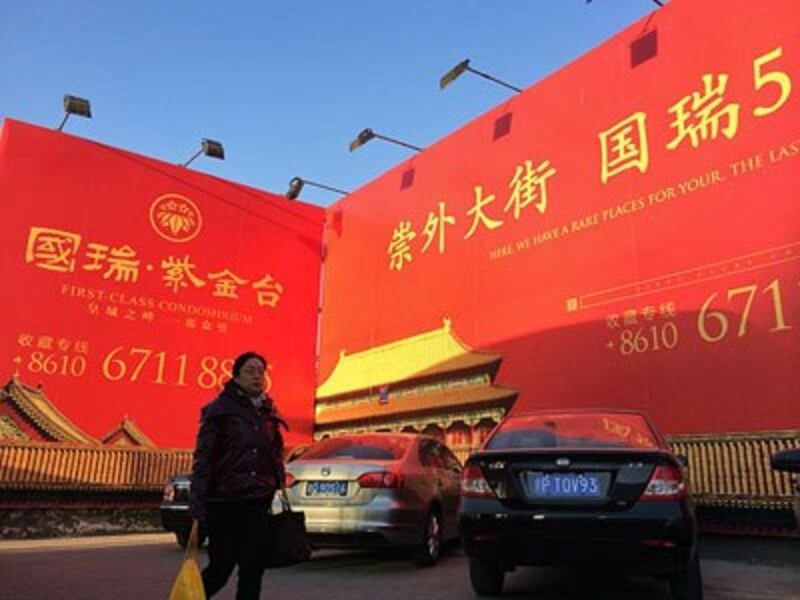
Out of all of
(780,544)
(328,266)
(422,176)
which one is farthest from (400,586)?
(328,266)

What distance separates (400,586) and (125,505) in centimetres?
780

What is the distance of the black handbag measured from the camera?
3.60 meters

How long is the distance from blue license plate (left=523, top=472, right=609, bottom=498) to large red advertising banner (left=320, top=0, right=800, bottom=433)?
16.2 feet

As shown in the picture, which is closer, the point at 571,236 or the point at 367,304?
the point at 571,236

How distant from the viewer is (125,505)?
38.6 feet

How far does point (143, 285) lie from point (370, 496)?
1072 centimetres

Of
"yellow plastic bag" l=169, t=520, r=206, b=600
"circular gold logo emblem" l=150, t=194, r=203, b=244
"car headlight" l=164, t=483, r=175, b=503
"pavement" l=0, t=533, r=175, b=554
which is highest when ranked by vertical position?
"circular gold logo emblem" l=150, t=194, r=203, b=244

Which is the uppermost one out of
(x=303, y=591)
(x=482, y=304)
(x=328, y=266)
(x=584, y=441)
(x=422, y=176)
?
(x=422, y=176)

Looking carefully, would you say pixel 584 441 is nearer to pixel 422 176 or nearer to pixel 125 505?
pixel 125 505

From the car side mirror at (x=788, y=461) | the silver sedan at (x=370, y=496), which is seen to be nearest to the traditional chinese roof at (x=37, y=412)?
the silver sedan at (x=370, y=496)

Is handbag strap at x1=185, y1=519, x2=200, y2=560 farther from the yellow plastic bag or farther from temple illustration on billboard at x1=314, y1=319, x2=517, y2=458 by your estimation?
temple illustration on billboard at x1=314, y1=319, x2=517, y2=458

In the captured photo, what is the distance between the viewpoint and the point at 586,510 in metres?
4.10

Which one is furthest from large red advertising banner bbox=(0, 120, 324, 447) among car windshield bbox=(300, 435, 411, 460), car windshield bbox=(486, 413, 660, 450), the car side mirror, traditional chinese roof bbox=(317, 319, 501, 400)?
the car side mirror

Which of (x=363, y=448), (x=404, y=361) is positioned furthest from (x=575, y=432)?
(x=404, y=361)
